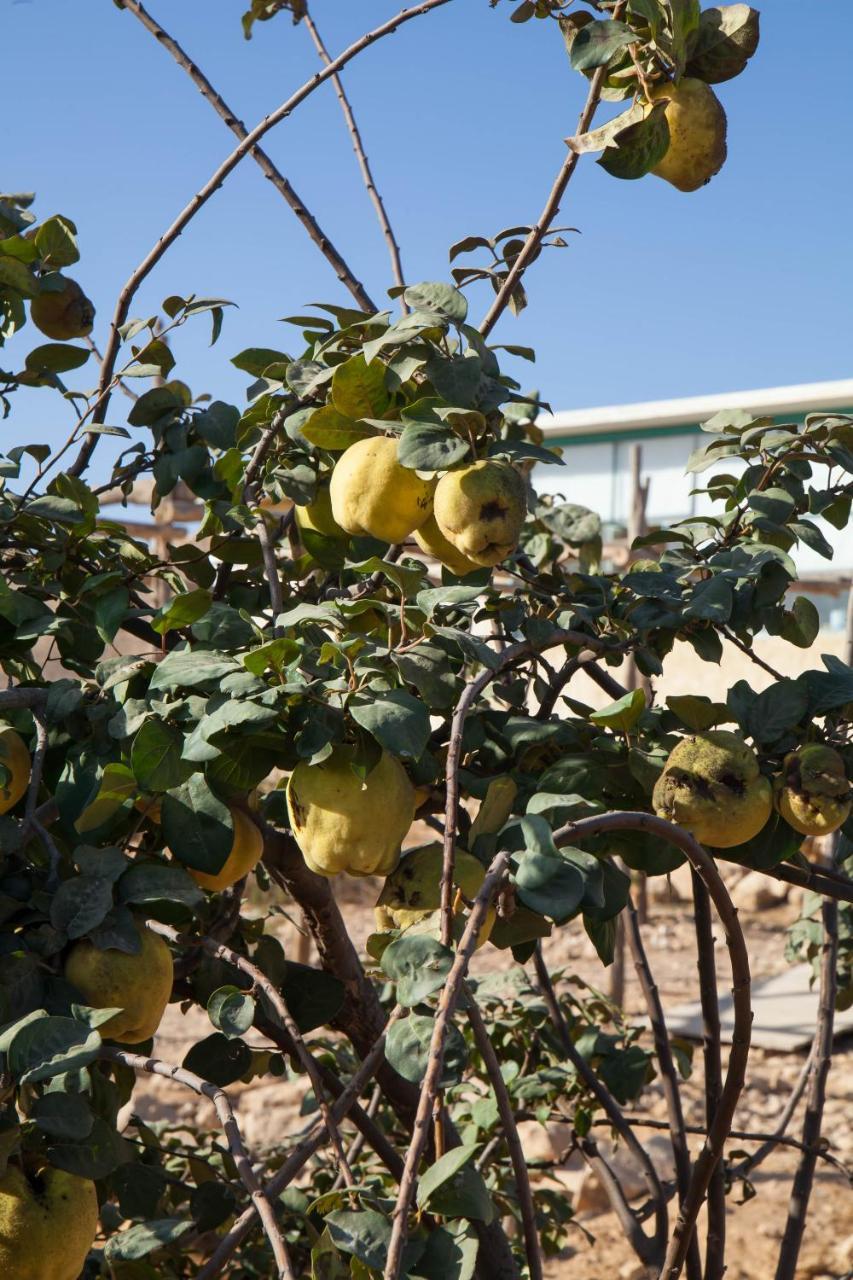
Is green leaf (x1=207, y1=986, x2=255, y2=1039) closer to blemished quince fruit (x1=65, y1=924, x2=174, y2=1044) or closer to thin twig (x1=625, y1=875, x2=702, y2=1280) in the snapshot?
blemished quince fruit (x1=65, y1=924, x2=174, y2=1044)

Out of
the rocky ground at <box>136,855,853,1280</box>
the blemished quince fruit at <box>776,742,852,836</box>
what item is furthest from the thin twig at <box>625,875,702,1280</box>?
the blemished quince fruit at <box>776,742,852,836</box>

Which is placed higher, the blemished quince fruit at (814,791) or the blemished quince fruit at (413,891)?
the blemished quince fruit at (814,791)

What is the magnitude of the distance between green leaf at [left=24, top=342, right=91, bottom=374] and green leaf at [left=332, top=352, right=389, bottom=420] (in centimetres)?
64

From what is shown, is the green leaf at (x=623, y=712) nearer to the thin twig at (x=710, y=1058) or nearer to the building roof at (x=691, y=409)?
the thin twig at (x=710, y=1058)

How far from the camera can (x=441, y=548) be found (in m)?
1.18

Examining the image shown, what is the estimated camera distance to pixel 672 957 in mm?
7125

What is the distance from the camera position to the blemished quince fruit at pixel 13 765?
1.18m

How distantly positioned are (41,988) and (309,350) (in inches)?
27.0

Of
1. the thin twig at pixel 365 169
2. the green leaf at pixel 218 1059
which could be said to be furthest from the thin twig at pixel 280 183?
the green leaf at pixel 218 1059

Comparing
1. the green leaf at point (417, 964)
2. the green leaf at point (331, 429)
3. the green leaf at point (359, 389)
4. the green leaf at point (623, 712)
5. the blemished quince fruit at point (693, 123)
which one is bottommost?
the green leaf at point (417, 964)

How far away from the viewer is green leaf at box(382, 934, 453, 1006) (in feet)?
2.63

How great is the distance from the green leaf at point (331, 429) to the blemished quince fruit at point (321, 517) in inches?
6.6

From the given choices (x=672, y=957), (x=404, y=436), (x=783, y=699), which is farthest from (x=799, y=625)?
(x=672, y=957)

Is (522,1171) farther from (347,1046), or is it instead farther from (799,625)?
(347,1046)
